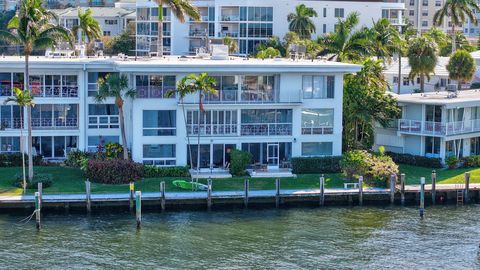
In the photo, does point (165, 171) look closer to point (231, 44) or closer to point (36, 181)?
point (36, 181)

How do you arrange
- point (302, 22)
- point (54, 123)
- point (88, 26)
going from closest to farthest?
point (54, 123) → point (88, 26) → point (302, 22)

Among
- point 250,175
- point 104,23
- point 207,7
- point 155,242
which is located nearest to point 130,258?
point 155,242

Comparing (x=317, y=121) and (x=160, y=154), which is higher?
(x=317, y=121)

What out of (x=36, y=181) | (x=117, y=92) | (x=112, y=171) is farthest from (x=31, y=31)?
(x=112, y=171)

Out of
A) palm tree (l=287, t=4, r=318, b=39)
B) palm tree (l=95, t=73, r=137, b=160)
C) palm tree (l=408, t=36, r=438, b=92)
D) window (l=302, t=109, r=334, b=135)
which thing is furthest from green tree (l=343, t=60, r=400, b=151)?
palm tree (l=287, t=4, r=318, b=39)

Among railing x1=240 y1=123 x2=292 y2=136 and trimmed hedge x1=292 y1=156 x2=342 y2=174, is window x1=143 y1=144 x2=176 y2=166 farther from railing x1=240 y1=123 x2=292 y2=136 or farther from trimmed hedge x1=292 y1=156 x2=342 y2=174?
trimmed hedge x1=292 y1=156 x2=342 y2=174

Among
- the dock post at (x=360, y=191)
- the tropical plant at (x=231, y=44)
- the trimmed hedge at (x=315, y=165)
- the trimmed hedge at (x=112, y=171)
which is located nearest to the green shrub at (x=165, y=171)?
the trimmed hedge at (x=112, y=171)
